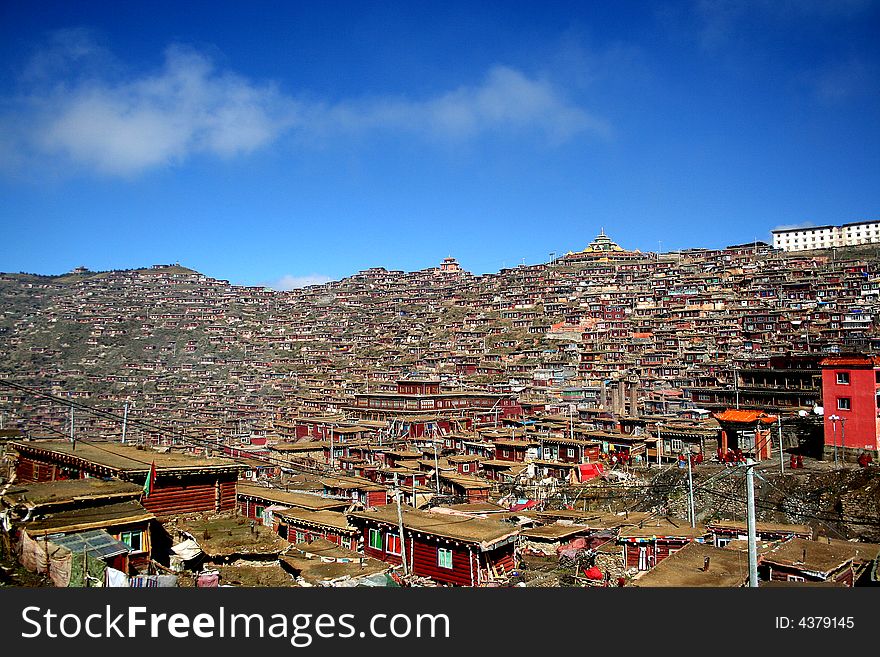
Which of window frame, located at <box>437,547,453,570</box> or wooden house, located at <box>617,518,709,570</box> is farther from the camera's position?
wooden house, located at <box>617,518,709,570</box>

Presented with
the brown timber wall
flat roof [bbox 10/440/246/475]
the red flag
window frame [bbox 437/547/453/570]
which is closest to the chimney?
window frame [bbox 437/547/453/570]

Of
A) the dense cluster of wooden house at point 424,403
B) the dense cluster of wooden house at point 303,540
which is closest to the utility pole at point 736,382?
the dense cluster of wooden house at point 424,403

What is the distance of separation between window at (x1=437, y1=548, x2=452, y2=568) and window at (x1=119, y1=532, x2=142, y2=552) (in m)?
6.86

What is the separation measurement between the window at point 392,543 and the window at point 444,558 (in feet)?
4.79

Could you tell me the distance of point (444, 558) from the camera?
1582cm

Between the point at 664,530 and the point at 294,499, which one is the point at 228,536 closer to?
the point at 294,499

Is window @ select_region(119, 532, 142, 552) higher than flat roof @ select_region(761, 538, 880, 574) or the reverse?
higher

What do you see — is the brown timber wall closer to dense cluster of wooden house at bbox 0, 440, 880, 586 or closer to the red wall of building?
dense cluster of wooden house at bbox 0, 440, 880, 586

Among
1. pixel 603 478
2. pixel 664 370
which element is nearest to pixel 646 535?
pixel 603 478

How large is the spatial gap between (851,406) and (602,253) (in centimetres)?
7518

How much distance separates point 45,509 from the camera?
483 inches

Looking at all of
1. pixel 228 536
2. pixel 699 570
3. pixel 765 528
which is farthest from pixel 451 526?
pixel 765 528

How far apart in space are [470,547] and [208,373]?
224 ft

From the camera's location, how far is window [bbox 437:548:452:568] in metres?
15.7
